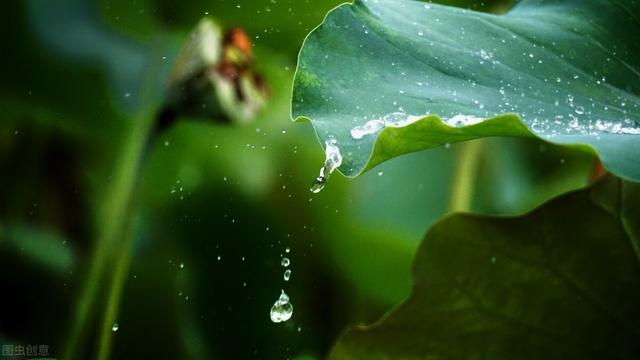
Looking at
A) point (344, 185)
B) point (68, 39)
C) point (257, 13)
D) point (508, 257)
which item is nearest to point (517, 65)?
point (508, 257)

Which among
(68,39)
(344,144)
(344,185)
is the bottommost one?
(344,185)

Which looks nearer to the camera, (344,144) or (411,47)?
(344,144)

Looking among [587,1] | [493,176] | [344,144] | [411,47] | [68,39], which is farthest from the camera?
[493,176]

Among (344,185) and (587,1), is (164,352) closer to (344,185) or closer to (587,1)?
(344,185)

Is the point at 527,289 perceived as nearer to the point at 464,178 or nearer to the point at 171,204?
the point at 464,178

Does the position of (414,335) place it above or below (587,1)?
below

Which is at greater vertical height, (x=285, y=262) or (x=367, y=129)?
(x=367, y=129)

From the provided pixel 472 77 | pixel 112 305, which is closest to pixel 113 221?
pixel 112 305

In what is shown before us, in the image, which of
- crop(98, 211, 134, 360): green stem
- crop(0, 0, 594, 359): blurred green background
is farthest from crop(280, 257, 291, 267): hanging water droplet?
crop(98, 211, 134, 360): green stem
